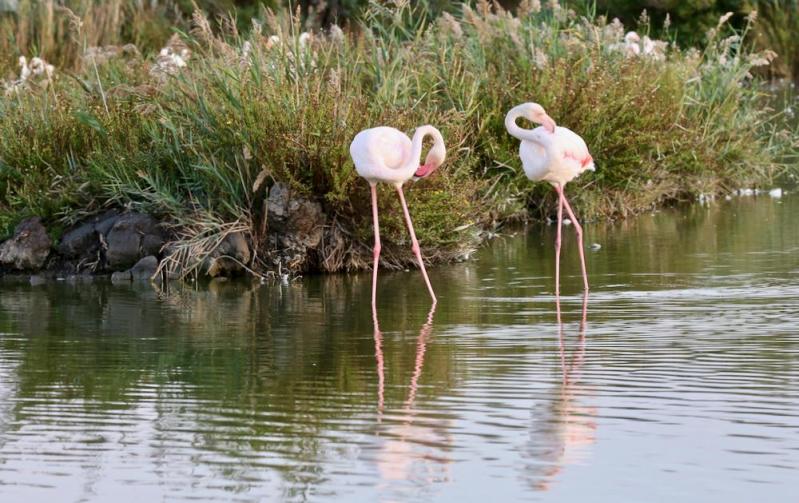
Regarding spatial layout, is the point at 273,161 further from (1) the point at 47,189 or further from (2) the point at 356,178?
(1) the point at 47,189

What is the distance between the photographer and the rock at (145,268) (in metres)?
10.4

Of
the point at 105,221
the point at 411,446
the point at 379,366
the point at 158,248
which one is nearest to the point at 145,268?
the point at 158,248

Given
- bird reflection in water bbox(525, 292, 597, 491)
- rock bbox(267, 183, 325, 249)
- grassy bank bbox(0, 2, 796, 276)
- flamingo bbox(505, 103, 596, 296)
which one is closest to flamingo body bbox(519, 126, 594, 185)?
flamingo bbox(505, 103, 596, 296)

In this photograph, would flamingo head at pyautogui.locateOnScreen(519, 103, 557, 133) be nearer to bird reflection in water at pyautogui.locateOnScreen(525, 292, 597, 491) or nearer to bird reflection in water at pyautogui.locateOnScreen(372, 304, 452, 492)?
bird reflection in water at pyautogui.locateOnScreen(525, 292, 597, 491)

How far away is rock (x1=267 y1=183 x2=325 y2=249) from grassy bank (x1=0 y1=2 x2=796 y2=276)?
101 millimetres

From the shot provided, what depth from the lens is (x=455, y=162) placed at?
442 inches

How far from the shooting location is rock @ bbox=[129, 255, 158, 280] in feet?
34.1

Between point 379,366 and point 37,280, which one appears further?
point 37,280

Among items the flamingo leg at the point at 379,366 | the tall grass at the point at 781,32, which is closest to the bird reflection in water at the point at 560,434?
the flamingo leg at the point at 379,366

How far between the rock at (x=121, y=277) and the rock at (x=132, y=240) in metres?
0.07

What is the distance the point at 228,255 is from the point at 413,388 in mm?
4146

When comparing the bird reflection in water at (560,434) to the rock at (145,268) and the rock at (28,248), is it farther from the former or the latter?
the rock at (28,248)

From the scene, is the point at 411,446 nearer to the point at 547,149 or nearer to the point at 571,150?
the point at 547,149

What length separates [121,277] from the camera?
10.5m
